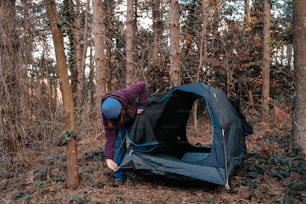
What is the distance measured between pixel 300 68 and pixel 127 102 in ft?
9.87

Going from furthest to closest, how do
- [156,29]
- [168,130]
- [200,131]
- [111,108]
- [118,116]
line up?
1. [156,29]
2. [200,131]
3. [168,130]
4. [118,116]
5. [111,108]

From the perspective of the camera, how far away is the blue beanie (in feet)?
12.7

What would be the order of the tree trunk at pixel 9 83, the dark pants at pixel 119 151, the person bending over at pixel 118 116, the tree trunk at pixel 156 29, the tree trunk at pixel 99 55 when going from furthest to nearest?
the tree trunk at pixel 156 29, the tree trunk at pixel 99 55, the tree trunk at pixel 9 83, the dark pants at pixel 119 151, the person bending over at pixel 118 116

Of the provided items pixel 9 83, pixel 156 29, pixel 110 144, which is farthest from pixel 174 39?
pixel 156 29

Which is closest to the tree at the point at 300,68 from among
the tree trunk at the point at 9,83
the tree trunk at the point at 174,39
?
the tree trunk at the point at 174,39

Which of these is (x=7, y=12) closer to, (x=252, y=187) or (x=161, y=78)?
(x=252, y=187)

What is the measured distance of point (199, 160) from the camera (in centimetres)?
430

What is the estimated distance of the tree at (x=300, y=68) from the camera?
4.93 m

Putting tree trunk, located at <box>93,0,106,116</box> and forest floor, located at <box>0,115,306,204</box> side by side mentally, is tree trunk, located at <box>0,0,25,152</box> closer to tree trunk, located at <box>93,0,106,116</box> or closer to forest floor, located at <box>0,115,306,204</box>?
forest floor, located at <box>0,115,306,204</box>

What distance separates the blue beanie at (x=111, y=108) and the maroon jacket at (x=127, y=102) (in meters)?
0.12

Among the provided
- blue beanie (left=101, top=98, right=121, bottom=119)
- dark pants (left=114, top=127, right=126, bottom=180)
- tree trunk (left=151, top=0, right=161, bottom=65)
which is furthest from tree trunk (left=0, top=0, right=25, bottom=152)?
tree trunk (left=151, top=0, right=161, bottom=65)

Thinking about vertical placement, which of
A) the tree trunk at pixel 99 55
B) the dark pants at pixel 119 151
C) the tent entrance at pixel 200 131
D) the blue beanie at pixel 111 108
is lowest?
the tent entrance at pixel 200 131

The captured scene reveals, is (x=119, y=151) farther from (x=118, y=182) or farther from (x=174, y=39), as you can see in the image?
(x=174, y=39)

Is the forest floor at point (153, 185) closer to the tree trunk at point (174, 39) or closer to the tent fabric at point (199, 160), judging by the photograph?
the tent fabric at point (199, 160)
